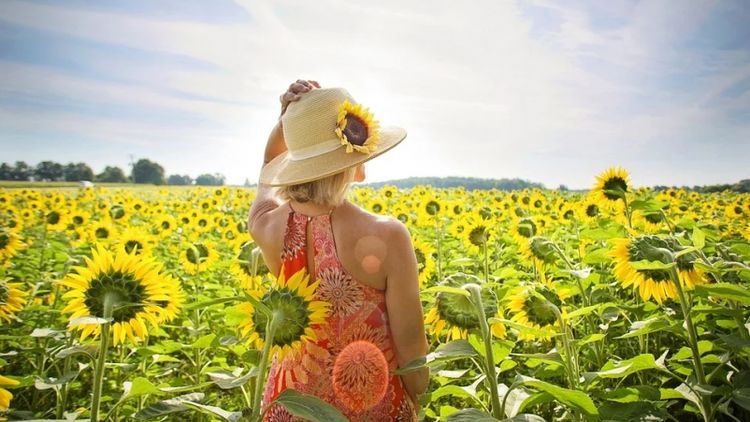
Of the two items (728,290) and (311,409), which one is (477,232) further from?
(311,409)

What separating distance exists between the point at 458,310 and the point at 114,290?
118cm

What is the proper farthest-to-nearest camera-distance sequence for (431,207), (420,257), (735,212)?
(735,212), (431,207), (420,257)

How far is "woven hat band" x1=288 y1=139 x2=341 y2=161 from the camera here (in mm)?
1882

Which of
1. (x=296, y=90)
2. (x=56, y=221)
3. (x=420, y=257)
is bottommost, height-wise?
(x=56, y=221)

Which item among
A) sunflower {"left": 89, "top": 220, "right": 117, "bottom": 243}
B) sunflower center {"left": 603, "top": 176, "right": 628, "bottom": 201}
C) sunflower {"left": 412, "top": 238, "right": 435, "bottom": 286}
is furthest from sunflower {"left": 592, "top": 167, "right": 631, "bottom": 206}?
sunflower {"left": 89, "top": 220, "right": 117, "bottom": 243}

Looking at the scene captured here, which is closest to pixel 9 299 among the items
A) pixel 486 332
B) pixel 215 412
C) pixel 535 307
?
pixel 215 412

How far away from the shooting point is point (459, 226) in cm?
533

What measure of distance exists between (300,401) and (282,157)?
1274 mm

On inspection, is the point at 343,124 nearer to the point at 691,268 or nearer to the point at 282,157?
the point at 282,157

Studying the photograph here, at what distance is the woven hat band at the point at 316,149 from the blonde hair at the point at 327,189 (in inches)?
3.9

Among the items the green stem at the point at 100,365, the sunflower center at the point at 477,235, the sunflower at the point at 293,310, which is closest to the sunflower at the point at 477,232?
the sunflower center at the point at 477,235

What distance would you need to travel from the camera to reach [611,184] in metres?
3.82

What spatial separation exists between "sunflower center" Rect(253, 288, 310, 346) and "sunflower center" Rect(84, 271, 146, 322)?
1.54 ft

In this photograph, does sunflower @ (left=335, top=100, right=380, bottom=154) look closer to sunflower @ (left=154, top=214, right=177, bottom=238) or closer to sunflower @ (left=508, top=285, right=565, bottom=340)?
sunflower @ (left=508, top=285, right=565, bottom=340)
